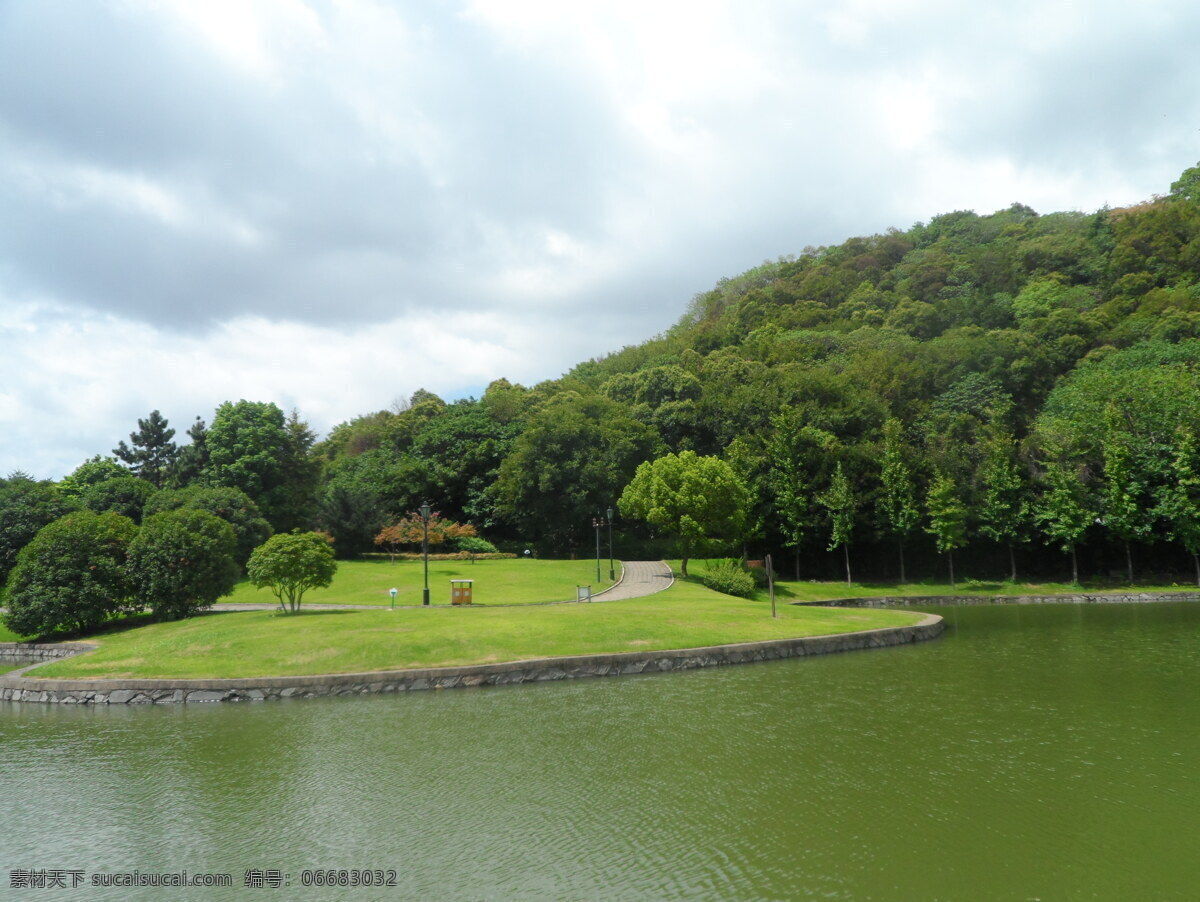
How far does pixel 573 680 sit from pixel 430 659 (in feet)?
14.3

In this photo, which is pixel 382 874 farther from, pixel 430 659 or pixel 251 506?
pixel 251 506

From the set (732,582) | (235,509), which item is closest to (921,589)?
(732,582)

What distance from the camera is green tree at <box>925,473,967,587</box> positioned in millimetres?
47500

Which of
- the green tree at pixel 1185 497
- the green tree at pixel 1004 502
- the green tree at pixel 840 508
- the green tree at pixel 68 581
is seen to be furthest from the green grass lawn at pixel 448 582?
the green tree at pixel 1185 497

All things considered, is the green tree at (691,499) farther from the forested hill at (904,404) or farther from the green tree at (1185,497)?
the green tree at (1185,497)

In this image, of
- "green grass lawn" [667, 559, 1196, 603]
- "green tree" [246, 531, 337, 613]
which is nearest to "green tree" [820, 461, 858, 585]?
"green grass lawn" [667, 559, 1196, 603]

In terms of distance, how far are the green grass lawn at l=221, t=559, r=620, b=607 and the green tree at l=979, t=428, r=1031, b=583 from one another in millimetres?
24948

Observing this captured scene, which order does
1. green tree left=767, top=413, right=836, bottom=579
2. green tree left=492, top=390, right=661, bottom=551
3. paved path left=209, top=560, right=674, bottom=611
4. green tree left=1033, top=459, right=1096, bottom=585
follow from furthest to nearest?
green tree left=492, top=390, right=661, bottom=551 < green tree left=767, top=413, right=836, bottom=579 < green tree left=1033, top=459, right=1096, bottom=585 < paved path left=209, top=560, right=674, bottom=611

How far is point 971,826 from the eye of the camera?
9.99 m

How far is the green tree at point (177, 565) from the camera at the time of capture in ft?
101

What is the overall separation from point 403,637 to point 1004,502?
41.1 metres

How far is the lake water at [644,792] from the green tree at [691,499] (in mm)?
24106

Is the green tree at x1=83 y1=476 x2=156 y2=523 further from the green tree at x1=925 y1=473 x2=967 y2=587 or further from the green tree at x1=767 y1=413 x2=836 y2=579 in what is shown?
the green tree at x1=925 y1=473 x2=967 y2=587

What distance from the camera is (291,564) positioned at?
96.3ft
